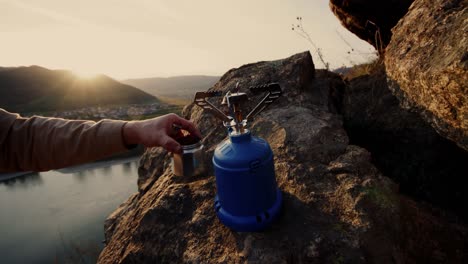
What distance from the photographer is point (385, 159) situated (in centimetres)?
357

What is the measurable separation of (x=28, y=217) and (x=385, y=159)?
84.7 ft

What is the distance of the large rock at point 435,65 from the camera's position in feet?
6.93

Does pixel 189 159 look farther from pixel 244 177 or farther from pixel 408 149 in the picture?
pixel 408 149

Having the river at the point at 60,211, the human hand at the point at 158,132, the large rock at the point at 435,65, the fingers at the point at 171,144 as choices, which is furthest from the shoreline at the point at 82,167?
the large rock at the point at 435,65

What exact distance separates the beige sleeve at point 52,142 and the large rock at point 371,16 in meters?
4.90

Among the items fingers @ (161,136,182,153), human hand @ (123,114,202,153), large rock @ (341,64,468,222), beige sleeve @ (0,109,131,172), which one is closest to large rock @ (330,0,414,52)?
large rock @ (341,64,468,222)

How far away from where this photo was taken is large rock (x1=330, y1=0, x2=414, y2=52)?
17.4 ft

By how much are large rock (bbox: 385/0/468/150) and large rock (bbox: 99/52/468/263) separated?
2.41 feet

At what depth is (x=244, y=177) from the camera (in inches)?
83.1

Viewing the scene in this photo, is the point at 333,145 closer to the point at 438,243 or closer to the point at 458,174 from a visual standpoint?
the point at 438,243

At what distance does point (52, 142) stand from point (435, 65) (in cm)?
378

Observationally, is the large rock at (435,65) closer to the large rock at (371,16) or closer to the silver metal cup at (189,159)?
the large rock at (371,16)

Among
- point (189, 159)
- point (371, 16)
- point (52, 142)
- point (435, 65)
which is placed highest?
point (371, 16)

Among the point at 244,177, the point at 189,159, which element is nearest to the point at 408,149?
the point at 244,177
